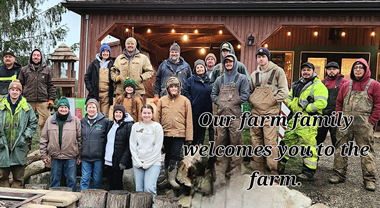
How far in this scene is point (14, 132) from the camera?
529cm

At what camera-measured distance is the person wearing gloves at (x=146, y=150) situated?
484 cm

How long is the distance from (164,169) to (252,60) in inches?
211

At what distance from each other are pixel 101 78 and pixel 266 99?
330 centimetres

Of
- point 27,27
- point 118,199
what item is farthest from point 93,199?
point 27,27

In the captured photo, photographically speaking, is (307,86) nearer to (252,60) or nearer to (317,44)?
(252,60)

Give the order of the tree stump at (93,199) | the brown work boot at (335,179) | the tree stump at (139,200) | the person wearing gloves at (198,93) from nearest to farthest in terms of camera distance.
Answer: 1. the tree stump at (139,200)
2. the tree stump at (93,199)
3. the brown work boot at (335,179)
4. the person wearing gloves at (198,93)

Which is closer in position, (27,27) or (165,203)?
(165,203)

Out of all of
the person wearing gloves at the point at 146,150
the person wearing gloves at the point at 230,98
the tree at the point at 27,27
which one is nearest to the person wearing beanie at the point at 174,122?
the person wearing gloves at the point at 146,150

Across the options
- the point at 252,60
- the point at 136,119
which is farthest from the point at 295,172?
the point at 252,60

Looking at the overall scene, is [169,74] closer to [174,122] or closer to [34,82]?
[174,122]

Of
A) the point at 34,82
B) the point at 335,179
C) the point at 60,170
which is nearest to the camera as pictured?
the point at 60,170

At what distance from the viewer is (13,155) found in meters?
5.28

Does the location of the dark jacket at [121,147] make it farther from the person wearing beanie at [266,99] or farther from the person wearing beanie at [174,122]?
the person wearing beanie at [266,99]

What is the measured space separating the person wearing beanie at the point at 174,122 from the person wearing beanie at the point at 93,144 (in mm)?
956
